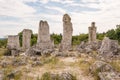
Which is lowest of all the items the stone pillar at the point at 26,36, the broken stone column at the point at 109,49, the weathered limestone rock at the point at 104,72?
the weathered limestone rock at the point at 104,72

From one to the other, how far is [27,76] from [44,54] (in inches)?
412

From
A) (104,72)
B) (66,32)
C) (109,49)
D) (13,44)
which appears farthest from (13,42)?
(104,72)

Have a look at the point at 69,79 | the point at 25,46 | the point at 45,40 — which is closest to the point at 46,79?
the point at 69,79

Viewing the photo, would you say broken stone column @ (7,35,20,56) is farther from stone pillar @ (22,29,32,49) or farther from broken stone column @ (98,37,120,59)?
broken stone column @ (98,37,120,59)

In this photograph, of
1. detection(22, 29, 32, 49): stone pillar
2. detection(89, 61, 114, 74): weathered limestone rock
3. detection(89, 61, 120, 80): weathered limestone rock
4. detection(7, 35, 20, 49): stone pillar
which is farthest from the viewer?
detection(22, 29, 32, 49): stone pillar

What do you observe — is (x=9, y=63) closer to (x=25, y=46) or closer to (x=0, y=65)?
(x=0, y=65)

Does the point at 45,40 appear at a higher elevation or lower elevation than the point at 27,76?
higher

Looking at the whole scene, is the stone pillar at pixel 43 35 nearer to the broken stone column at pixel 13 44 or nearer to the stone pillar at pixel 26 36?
the broken stone column at pixel 13 44

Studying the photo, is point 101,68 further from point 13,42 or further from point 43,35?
point 13,42

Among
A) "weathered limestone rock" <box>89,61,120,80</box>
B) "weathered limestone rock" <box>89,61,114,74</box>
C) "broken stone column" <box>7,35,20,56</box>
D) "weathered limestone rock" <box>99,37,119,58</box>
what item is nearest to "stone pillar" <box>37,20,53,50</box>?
"broken stone column" <box>7,35,20,56</box>

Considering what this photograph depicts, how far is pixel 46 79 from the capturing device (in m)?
14.8

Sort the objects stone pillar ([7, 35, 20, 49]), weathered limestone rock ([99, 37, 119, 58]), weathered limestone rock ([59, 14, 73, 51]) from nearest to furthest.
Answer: weathered limestone rock ([99, 37, 119, 58]), weathered limestone rock ([59, 14, 73, 51]), stone pillar ([7, 35, 20, 49])

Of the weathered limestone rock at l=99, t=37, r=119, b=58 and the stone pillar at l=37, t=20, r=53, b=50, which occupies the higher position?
the stone pillar at l=37, t=20, r=53, b=50

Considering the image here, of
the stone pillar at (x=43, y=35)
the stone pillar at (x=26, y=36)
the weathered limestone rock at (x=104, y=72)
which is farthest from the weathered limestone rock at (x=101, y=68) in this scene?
the stone pillar at (x=26, y=36)
